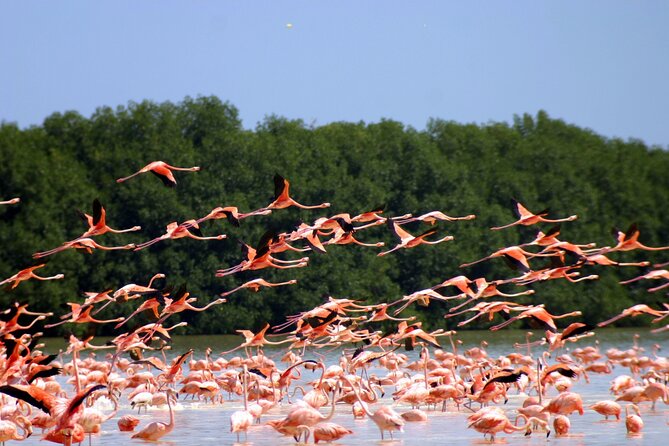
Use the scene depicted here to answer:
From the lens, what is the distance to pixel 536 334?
44.0m

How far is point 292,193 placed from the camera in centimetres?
4675

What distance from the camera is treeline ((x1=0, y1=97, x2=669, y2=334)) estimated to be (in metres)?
43.2

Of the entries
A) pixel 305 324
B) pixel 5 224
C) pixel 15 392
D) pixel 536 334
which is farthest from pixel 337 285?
pixel 15 392

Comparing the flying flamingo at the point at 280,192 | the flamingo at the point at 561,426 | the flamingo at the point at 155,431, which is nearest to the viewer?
the flamingo at the point at 155,431

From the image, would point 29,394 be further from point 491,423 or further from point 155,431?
point 491,423

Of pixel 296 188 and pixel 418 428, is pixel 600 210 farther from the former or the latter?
pixel 418 428

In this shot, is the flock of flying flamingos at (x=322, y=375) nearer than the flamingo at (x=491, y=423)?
No

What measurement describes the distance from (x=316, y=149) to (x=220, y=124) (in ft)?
12.6

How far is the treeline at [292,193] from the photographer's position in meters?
43.2

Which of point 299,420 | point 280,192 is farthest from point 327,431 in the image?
point 280,192

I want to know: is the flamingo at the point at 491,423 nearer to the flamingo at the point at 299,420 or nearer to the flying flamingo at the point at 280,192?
the flamingo at the point at 299,420

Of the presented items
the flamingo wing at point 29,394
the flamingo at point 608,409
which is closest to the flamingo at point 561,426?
the flamingo at point 608,409

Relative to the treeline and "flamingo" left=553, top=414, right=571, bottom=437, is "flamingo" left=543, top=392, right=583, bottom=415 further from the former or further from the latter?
the treeline

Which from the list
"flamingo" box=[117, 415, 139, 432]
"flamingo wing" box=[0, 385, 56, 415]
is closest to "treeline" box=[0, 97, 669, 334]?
"flamingo" box=[117, 415, 139, 432]
